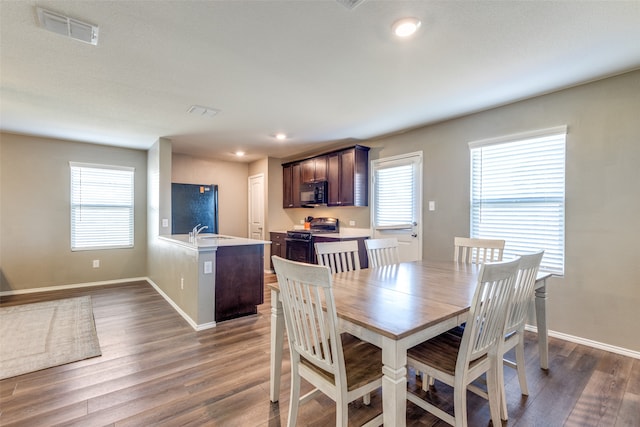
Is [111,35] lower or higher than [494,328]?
higher

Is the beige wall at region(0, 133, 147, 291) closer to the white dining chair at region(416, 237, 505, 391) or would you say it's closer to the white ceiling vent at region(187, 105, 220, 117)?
the white ceiling vent at region(187, 105, 220, 117)

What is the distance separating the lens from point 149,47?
2080 millimetres

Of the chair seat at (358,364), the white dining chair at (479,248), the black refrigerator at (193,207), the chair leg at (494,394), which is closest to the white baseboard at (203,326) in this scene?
the white dining chair at (479,248)

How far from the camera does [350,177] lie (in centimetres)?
467

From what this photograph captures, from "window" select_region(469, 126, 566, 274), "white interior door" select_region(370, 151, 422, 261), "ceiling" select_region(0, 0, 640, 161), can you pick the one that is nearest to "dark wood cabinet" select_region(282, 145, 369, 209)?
"white interior door" select_region(370, 151, 422, 261)

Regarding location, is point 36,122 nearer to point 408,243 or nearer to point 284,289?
point 284,289

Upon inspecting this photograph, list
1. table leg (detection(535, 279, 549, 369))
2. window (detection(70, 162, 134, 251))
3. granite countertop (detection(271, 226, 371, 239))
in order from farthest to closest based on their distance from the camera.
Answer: window (detection(70, 162, 134, 251)) < granite countertop (detection(271, 226, 371, 239)) < table leg (detection(535, 279, 549, 369))

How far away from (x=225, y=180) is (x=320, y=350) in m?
5.63

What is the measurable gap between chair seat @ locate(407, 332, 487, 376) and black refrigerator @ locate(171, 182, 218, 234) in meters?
4.97

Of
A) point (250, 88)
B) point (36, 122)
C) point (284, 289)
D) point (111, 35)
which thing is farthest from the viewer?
point (36, 122)

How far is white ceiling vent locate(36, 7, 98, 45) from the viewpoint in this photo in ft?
5.73

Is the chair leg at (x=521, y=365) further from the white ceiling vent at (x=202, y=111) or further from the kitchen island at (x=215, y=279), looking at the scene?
the white ceiling vent at (x=202, y=111)

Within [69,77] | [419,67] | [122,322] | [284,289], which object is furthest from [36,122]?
[419,67]

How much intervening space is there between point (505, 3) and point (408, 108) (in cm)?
166
